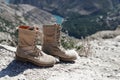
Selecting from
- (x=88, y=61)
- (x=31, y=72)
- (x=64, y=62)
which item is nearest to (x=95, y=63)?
(x=88, y=61)

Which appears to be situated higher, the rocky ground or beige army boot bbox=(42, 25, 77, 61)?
beige army boot bbox=(42, 25, 77, 61)

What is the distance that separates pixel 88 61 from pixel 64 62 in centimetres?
83

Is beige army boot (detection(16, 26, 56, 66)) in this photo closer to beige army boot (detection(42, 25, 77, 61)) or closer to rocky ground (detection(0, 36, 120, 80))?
rocky ground (detection(0, 36, 120, 80))

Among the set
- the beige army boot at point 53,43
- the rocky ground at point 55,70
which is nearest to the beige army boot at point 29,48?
the rocky ground at point 55,70

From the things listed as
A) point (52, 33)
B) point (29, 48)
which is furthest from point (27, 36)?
point (52, 33)

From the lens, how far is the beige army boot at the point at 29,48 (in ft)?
23.1

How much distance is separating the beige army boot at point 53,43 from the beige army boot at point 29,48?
0.61 meters

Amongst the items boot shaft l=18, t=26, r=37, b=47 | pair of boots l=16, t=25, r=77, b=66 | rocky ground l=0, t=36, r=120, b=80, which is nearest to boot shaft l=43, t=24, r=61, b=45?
pair of boots l=16, t=25, r=77, b=66

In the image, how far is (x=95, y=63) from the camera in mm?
8445

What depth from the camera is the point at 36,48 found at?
718 centimetres

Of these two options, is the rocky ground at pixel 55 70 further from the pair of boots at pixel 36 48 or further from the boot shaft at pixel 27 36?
the boot shaft at pixel 27 36

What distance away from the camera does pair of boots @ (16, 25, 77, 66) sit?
23.2 feet

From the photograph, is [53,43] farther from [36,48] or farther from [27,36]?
[27,36]

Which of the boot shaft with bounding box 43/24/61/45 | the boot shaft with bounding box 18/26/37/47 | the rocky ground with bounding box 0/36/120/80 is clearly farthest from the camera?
the boot shaft with bounding box 43/24/61/45
